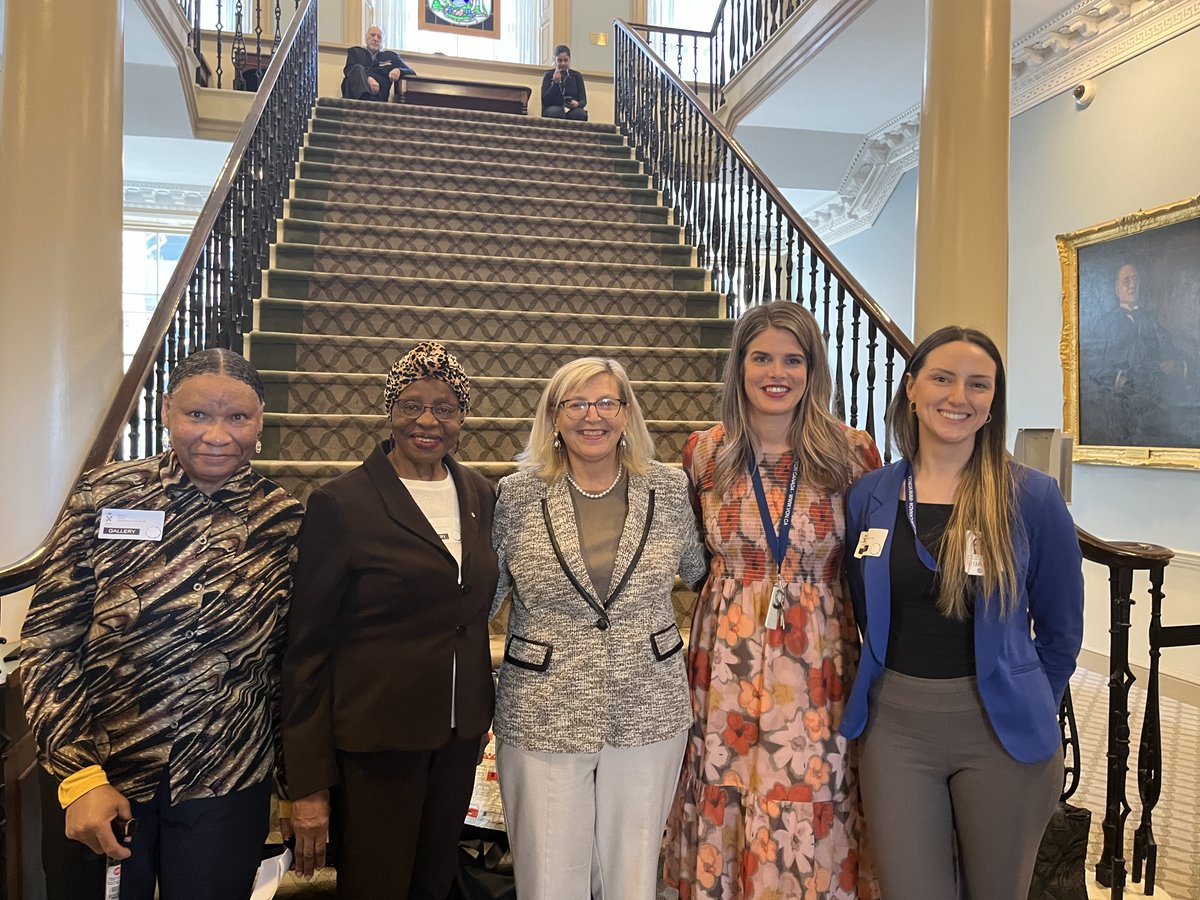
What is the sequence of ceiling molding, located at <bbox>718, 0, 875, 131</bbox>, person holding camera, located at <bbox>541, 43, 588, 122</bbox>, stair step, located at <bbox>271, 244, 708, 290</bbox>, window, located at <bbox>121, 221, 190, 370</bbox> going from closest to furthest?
stair step, located at <bbox>271, 244, 708, 290</bbox> < ceiling molding, located at <bbox>718, 0, 875, 131</bbox> < person holding camera, located at <bbox>541, 43, 588, 122</bbox> < window, located at <bbox>121, 221, 190, 370</bbox>

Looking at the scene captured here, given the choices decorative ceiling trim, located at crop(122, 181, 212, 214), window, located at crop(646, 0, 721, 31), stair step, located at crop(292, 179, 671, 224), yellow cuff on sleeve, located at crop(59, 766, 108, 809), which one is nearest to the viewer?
yellow cuff on sleeve, located at crop(59, 766, 108, 809)

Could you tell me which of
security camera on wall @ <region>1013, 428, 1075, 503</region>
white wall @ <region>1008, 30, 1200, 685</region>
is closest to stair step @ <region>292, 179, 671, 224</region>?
white wall @ <region>1008, 30, 1200, 685</region>

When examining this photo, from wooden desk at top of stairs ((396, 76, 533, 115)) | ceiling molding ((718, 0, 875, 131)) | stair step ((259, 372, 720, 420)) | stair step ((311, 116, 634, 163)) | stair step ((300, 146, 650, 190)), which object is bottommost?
stair step ((259, 372, 720, 420))

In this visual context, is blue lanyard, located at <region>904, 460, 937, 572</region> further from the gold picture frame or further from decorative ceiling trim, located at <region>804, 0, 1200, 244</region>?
decorative ceiling trim, located at <region>804, 0, 1200, 244</region>

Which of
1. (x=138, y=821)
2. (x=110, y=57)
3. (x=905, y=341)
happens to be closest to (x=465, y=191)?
(x=110, y=57)

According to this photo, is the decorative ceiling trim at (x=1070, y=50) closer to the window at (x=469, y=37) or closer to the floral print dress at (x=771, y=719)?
the floral print dress at (x=771, y=719)

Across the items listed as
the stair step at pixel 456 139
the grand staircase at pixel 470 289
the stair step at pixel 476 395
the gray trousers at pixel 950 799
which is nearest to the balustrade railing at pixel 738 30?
the stair step at pixel 456 139

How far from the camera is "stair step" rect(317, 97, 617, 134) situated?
23.6ft

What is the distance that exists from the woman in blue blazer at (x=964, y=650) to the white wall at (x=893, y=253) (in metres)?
6.32

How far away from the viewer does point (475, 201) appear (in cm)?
604

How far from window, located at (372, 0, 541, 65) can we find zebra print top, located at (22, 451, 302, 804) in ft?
32.8

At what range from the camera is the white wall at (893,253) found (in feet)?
24.9

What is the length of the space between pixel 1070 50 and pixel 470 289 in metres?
4.13

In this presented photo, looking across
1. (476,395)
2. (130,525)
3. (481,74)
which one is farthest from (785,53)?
(130,525)
